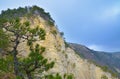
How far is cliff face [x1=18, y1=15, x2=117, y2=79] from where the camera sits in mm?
67656

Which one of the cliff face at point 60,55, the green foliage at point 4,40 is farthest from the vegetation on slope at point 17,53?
the cliff face at point 60,55

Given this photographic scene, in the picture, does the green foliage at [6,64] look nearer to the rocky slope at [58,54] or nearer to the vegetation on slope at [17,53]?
the vegetation on slope at [17,53]

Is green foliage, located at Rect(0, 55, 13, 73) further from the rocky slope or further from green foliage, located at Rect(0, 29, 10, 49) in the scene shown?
the rocky slope

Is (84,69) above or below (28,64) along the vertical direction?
above

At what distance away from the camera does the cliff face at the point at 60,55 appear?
222ft

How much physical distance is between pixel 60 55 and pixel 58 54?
1.17 m

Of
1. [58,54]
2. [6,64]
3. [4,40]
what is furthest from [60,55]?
[6,64]

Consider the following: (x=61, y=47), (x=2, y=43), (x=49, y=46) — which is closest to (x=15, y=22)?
(x=2, y=43)

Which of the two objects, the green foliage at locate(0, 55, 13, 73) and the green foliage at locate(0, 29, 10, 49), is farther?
the green foliage at locate(0, 29, 10, 49)

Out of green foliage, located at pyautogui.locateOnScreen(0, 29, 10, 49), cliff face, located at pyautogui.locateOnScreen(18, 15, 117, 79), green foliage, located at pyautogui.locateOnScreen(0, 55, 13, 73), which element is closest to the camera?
green foliage, located at pyautogui.locateOnScreen(0, 55, 13, 73)

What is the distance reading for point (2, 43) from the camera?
102ft

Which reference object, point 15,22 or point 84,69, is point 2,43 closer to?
point 15,22

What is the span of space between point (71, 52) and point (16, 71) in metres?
48.8

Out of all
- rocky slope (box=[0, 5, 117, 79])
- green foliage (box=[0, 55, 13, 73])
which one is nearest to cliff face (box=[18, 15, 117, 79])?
rocky slope (box=[0, 5, 117, 79])
